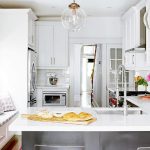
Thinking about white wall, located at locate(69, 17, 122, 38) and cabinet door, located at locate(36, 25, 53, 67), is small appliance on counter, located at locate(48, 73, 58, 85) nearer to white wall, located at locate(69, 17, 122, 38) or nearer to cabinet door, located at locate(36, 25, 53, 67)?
cabinet door, located at locate(36, 25, 53, 67)

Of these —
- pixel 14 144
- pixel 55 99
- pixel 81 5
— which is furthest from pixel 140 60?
pixel 14 144

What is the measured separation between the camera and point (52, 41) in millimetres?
6445

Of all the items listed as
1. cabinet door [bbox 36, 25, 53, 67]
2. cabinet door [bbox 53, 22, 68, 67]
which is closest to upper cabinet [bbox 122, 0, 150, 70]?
cabinet door [bbox 53, 22, 68, 67]

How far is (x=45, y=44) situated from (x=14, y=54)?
130 cm

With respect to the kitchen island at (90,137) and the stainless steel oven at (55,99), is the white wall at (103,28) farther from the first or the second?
the kitchen island at (90,137)

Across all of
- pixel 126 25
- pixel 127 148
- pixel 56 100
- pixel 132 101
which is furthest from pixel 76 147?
pixel 126 25

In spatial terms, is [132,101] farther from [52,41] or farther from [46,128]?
[52,41]

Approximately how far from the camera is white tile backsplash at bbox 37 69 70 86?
6.79 metres

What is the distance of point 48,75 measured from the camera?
6.79 meters

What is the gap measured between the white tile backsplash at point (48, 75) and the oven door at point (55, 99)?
30.8 inches

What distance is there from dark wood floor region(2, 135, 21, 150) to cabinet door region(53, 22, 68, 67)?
2.09 meters

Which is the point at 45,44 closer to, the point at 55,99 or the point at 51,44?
the point at 51,44

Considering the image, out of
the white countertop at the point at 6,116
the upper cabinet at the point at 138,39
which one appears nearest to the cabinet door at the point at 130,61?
the upper cabinet at the point at 138,39

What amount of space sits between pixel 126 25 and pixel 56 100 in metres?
2.32
